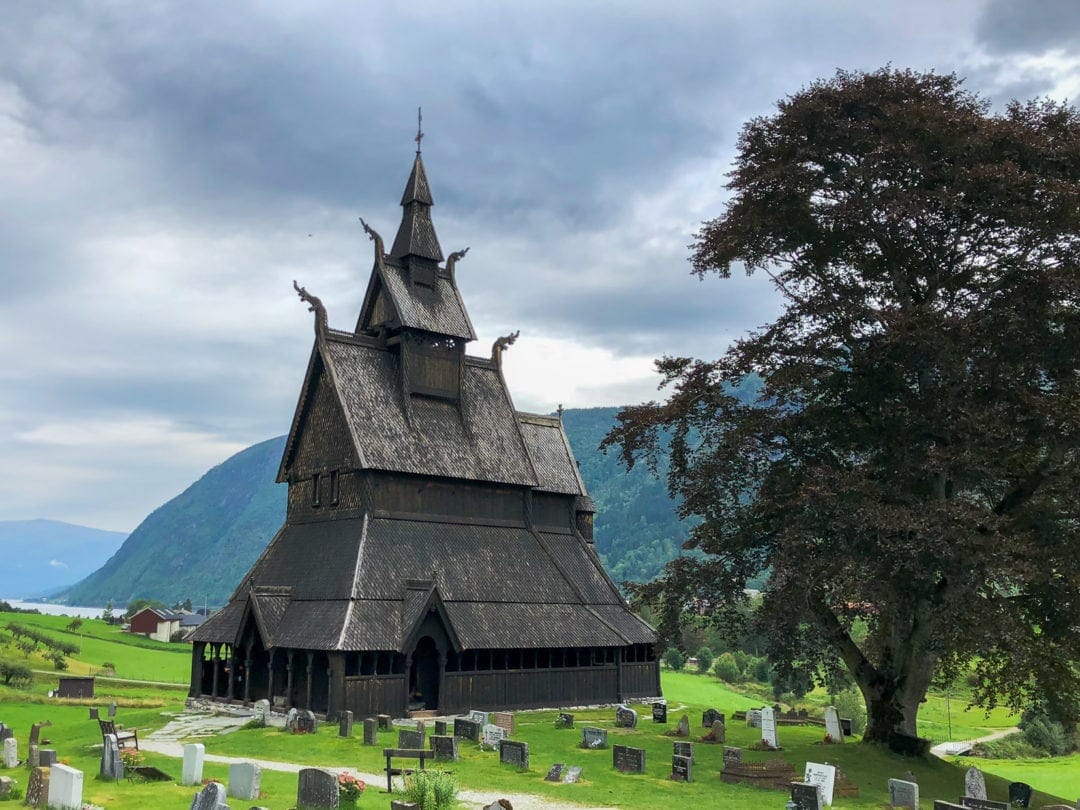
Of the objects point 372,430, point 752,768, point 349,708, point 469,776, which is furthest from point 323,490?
point 752,768

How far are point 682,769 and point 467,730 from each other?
7.87m

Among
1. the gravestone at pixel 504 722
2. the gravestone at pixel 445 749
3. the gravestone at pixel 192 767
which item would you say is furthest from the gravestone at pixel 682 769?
the gravestone at pixel 192 767

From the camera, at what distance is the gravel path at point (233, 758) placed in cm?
2136

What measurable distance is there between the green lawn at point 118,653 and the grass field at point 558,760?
1001 inches

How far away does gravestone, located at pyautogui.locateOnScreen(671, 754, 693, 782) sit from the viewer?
25250mm

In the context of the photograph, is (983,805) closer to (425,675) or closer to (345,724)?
(345,724)

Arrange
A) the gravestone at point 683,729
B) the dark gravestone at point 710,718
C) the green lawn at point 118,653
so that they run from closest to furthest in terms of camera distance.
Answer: the gravestone at point 683,729
the dark gravestone at point 710,718
the green lawn at point 118,653

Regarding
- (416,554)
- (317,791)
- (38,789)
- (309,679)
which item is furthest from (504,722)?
(38,789)

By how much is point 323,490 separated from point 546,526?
12330 mm

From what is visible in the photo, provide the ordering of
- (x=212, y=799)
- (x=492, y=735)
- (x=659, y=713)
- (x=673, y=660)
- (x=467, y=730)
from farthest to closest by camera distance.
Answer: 1. (x=673, y=660)
2. (x=659, y=713)
3. (x=467, y=730)
4. (x=492, y=735)
5. (x=212, y=799)

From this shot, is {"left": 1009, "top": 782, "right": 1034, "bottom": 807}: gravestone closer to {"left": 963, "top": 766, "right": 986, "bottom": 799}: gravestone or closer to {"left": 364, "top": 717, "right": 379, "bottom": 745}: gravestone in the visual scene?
{"left": 963, "top": 766, "right": 986, "bottom": 799}: gravestone

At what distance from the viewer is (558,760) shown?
91.5 feet

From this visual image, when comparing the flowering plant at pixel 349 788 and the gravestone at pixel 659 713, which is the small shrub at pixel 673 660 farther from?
the flowering plant at pixel 349 788

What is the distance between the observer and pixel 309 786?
62.9 ft
